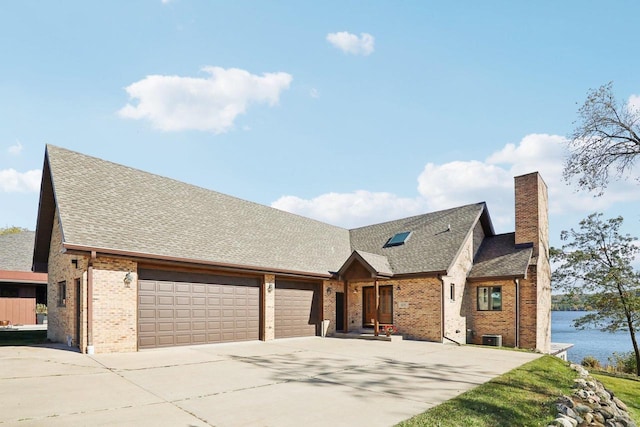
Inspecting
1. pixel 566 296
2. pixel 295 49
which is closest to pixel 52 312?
pixel 295 49

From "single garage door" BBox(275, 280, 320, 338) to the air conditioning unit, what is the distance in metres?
7.48

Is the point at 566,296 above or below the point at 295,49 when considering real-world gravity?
below

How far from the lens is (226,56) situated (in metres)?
12.8

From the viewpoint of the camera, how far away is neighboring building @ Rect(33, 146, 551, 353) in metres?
12.3

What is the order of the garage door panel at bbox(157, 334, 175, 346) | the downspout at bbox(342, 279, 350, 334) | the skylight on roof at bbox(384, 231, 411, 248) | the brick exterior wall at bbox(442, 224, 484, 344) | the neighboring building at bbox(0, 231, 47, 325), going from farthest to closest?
the neighboring building at bbox(0, 231, 47, 325) < the skylight on roof at bbox(384, 231, 411, 248) < the downspout at bbox(342, 279, 350, 334) < the brick exterior wall at bbox(442, 224, 484, 344) < the garage door panel at bbox(157, 334, 175, 346)

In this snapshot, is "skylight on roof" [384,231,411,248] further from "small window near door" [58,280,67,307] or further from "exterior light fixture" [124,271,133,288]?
"small window near door" [58,280,67,307]

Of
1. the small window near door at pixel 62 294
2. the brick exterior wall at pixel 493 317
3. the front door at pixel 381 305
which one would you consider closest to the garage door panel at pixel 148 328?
the small window near door at pixel 62 294

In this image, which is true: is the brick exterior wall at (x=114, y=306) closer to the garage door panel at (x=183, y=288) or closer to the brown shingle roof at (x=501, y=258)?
the garage door panel at (x=183, y=288)

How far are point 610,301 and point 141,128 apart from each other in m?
23.6

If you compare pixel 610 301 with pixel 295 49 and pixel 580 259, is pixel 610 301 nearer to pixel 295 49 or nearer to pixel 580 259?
Answer: pixel 580 259

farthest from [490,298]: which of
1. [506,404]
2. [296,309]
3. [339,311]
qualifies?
[506,404]

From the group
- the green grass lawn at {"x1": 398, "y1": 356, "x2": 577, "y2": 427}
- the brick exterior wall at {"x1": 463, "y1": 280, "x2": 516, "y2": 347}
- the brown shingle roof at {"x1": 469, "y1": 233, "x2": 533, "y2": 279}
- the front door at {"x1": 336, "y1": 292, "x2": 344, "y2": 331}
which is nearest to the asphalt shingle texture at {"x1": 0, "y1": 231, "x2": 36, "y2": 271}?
the front door at {"x1": 336, "y1": 292, "x2": 344, "y2": 331}

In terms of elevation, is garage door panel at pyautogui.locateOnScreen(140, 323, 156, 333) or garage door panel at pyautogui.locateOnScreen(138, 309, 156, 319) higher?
garage door panel at pyautogui.locateOnScreen(138, 309, 156, 319)

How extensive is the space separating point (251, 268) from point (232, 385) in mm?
7480
